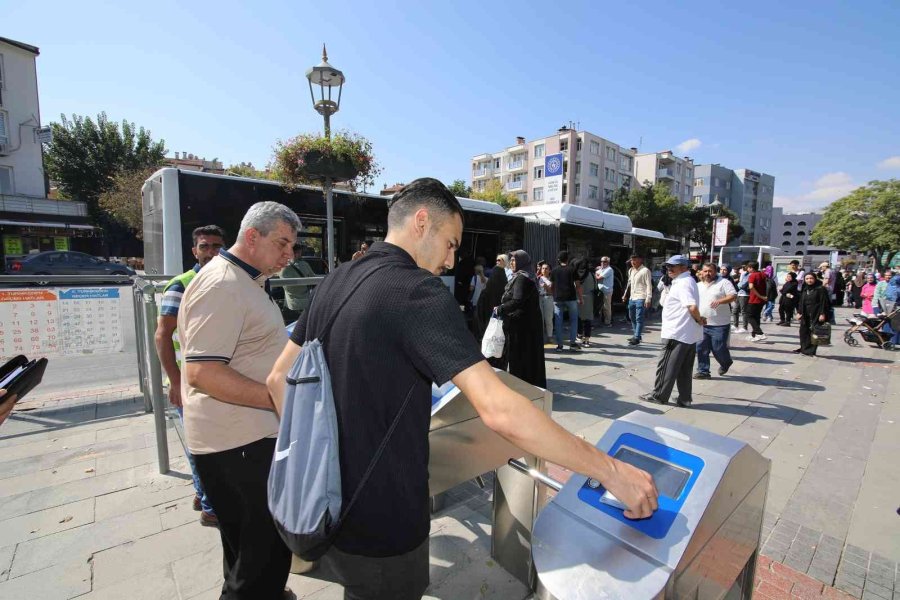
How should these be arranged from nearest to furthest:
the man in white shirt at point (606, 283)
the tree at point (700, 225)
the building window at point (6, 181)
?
the man in white shirt at point (606, 283), the building window at point (6, 181), the tree at point (700, 225)

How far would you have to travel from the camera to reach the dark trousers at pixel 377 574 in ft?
3.93

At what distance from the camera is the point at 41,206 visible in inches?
1041

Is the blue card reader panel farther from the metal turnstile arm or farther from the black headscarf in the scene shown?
the black headscarf

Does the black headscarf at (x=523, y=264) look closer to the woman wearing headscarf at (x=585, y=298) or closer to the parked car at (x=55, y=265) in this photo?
the woman wearing headscarf at (x=585, y=298)

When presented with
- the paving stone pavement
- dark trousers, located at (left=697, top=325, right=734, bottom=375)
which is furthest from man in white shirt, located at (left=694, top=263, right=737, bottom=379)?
the paving stone pavement

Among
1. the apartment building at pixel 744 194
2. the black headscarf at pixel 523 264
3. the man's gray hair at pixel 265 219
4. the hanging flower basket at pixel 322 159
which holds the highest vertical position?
the apartment building at pixel 744 194

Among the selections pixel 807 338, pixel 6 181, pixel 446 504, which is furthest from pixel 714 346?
pixel 6 181

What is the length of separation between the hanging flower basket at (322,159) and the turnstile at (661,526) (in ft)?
19.9

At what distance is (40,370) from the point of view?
72.6 inches

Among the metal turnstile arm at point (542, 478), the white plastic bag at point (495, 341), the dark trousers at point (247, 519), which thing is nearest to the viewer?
the metal turnstile arm at point (542, 478)

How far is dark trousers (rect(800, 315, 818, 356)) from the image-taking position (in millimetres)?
8703

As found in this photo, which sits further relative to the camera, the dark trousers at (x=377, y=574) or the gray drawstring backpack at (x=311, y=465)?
the dark trousers at (x=377, y=574)

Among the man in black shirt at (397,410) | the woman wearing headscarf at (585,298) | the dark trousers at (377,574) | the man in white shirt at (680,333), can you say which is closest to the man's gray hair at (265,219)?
the man in black shirt at (397,410)

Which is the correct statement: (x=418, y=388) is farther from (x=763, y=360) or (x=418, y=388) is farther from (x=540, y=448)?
(x=763, y=360)
